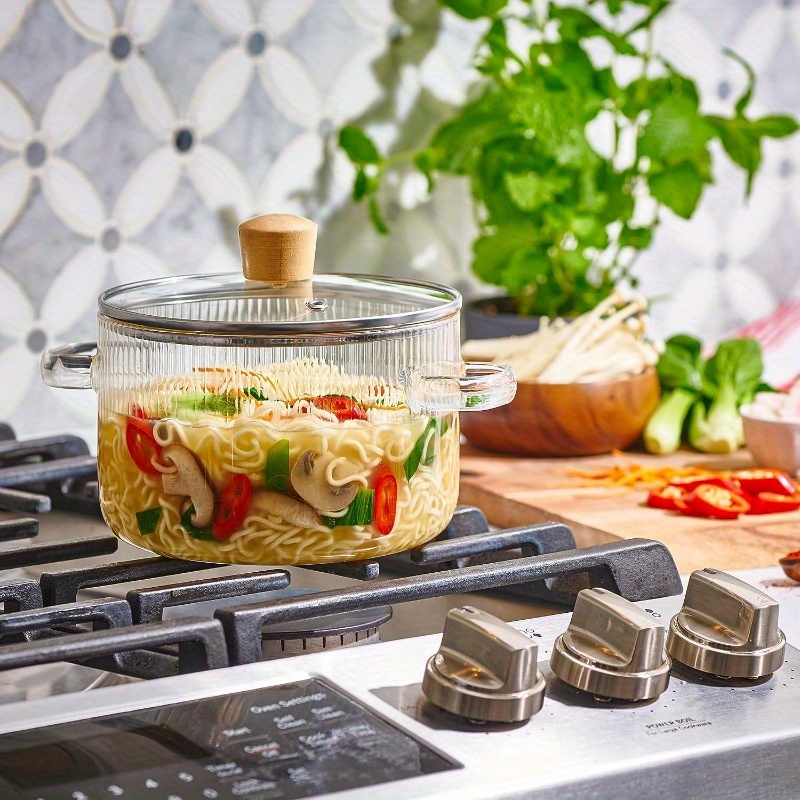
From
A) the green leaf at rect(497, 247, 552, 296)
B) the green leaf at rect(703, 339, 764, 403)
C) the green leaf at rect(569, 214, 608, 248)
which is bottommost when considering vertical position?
the green leaf at rect(703, 339, 764, 403)

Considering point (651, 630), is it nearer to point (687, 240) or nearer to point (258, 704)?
point (258, 704)

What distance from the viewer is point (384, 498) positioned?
74 cm

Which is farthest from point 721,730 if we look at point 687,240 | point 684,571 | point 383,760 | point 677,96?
point 687,240

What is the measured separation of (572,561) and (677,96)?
2.44ft

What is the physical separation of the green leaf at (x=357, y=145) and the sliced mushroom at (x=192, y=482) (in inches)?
27.7

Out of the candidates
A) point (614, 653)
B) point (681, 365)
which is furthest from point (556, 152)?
point (614, 653)

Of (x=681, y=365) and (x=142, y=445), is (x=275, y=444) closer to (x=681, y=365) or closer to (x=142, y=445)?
(x=142, y=445)

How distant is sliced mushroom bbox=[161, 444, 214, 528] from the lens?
72cm

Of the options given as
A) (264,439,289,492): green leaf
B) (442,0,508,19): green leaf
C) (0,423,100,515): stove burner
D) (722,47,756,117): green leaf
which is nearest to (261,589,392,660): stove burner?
(264,439,289,492): green leaf

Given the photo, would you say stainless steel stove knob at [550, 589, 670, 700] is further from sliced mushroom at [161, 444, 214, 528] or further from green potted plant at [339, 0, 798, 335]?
green potted plant at [339, 0, 798, 335]

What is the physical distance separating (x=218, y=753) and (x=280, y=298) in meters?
0.36

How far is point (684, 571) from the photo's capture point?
101 centimetres

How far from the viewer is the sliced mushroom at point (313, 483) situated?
0.71 metres

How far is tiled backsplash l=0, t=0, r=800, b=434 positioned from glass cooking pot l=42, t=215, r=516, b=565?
0.50m
